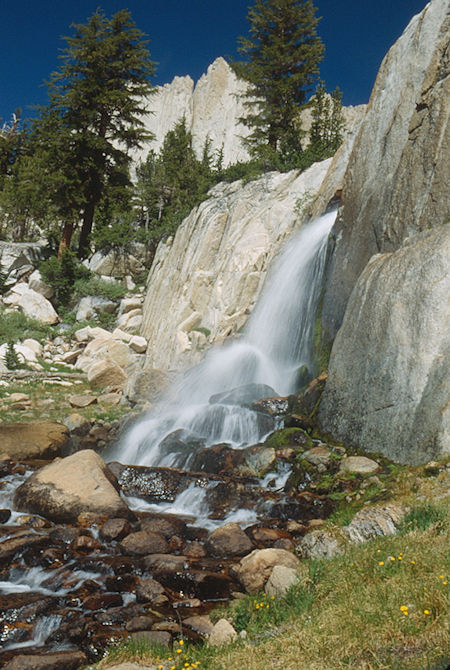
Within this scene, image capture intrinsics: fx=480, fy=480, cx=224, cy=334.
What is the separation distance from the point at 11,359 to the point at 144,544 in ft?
60.7

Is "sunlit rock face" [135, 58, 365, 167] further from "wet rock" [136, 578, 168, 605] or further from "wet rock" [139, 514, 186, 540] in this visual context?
"wet rock" [136, 578, 168, 605]

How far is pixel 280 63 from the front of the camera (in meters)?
31.8

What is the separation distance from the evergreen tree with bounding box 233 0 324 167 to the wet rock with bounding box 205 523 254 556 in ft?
88.1

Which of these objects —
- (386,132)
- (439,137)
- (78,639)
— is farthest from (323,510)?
(386,132)

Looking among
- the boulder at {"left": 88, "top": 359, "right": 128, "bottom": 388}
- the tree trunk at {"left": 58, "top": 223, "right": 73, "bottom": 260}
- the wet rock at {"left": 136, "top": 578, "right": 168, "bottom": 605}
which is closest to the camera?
the wet rock at {"left": 136, "top": 578, "right": 168, "bottom": 605}

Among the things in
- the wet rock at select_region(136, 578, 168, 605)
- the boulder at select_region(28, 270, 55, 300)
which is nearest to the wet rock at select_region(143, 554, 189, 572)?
the wet rock at select_region(136, 578, 168, 605)

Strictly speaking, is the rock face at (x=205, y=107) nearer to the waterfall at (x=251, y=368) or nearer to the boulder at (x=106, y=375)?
the boulder at (x=106, y=375)

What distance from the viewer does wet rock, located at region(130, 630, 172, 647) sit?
16.4ft

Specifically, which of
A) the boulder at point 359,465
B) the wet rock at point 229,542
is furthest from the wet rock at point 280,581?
the boulder at point 359,465

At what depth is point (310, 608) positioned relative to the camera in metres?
4.59

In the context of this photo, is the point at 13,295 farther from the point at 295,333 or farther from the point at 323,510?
the point at 323,510

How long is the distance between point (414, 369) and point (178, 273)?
22.2m

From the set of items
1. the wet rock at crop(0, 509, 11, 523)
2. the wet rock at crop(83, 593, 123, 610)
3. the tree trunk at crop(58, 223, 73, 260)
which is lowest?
the wet rock at crop(0, 509, 11, 523)

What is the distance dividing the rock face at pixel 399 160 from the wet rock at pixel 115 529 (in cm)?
852
